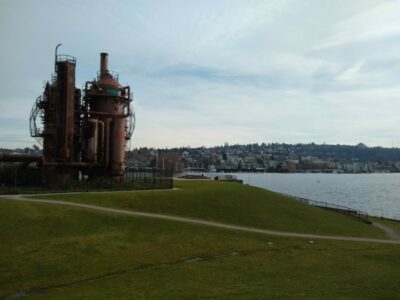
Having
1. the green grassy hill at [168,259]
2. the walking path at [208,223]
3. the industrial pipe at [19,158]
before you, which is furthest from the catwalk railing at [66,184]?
the walking path at [208,223]

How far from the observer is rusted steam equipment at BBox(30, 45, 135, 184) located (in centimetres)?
4838

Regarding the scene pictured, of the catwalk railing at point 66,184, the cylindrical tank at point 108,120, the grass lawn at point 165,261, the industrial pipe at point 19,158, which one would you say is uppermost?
the cylindrical tank at point 108,120

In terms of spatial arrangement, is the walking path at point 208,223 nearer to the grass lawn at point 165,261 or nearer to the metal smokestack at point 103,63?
the grass lawn at point 165,261

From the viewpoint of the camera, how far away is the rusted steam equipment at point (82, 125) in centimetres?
4838

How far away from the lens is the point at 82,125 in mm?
51688

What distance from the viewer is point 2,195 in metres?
36.1

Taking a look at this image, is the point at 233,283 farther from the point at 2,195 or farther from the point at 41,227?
the point at 2,195

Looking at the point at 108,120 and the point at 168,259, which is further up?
the point at 108,120

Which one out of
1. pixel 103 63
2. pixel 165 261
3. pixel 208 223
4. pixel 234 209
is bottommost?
pixel 165 261

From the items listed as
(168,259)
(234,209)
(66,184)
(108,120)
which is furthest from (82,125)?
(168,259)

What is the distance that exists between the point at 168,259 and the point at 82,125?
3151 cm

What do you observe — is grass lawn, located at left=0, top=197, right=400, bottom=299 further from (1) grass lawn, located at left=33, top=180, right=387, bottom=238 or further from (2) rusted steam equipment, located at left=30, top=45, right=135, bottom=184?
(2) rusted steam equipment, located at left=30, top=45, right=135, bottom=184

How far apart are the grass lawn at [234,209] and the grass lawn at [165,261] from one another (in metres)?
4.53

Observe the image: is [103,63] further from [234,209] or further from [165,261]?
[165,261]
